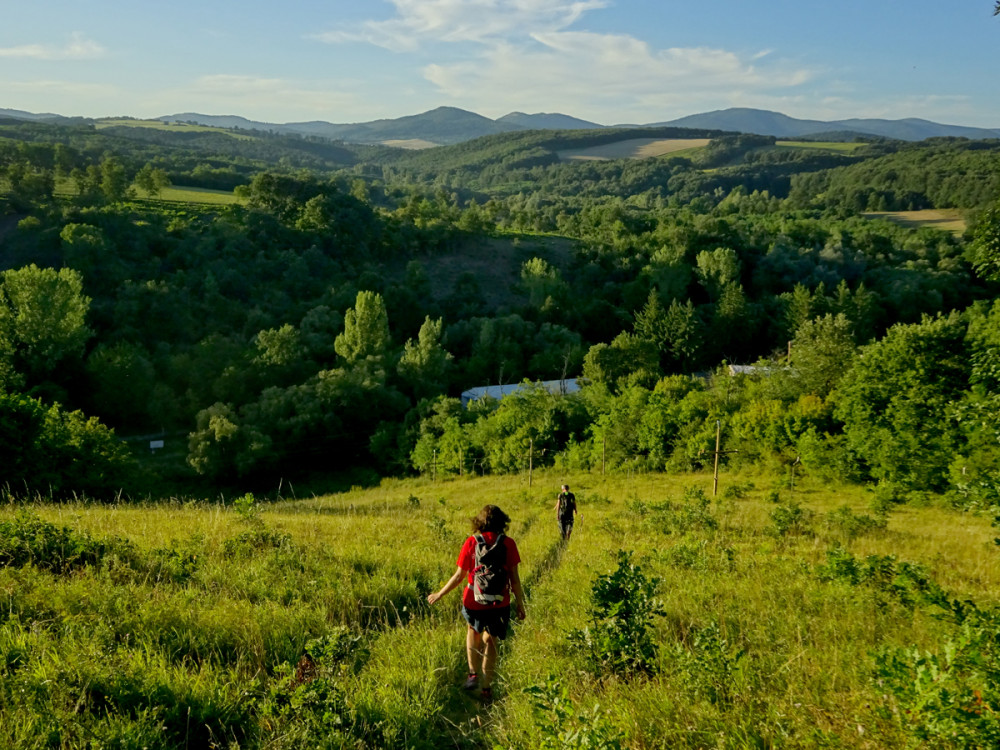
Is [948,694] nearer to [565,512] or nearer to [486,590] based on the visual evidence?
[486,590]

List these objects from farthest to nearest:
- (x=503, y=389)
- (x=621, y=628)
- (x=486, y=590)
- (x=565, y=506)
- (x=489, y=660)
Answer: (x=503, y=389) → (x=565, y=506) → (x=486, y=590) → (x=489, y=660) → (x=621, y=628)

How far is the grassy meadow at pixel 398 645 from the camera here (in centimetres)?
361

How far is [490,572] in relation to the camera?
5289 millimetres

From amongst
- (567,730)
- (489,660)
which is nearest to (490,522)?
(489,660)

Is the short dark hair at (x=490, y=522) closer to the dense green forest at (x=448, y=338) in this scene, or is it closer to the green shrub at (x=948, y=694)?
the green shrub at (x=948, y=694)

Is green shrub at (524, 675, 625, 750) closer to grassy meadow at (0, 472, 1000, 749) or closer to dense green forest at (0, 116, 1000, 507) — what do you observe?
grassy meadow at (0, 472, 1000, 749)

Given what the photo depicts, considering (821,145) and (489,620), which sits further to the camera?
(821,145)

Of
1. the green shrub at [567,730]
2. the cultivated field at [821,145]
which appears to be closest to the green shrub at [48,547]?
the green shrub at [567,730]

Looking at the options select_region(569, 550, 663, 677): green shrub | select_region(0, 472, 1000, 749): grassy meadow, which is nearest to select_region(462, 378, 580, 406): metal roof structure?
select_region(0, 472, 1000, 749): grassy meadow

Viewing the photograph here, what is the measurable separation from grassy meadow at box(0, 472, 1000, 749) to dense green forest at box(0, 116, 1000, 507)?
8.53ft

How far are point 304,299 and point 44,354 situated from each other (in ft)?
69.0

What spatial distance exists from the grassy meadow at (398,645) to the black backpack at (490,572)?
23.0 inches

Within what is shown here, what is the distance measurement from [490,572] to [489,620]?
→ 39 cm

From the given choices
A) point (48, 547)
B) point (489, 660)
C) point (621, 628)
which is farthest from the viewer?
point (48, 547)
